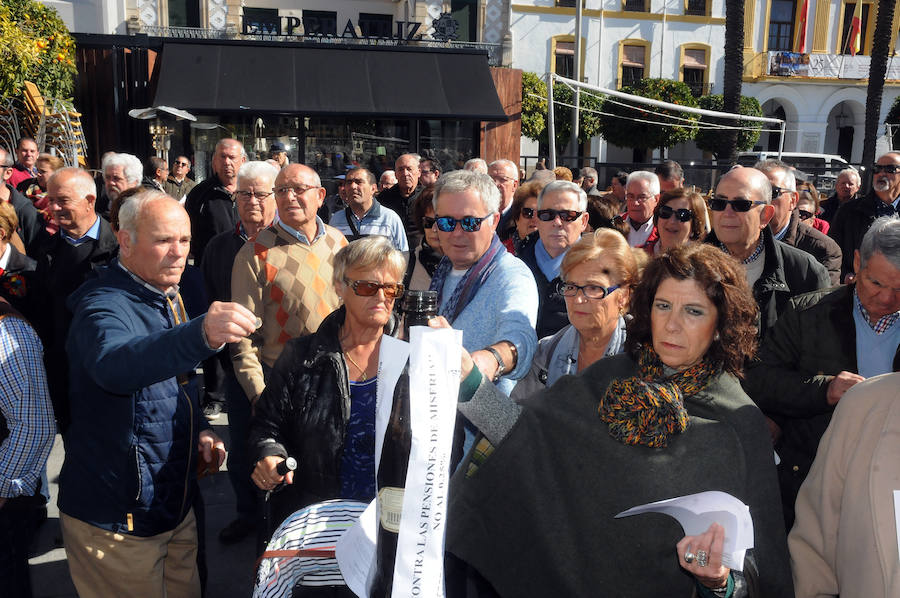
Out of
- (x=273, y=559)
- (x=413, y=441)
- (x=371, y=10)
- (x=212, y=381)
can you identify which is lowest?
(x=212, y=381)

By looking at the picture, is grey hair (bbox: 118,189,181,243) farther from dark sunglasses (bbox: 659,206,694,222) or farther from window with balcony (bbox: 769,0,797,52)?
window with balcony (bbox: 769,0,797,52)

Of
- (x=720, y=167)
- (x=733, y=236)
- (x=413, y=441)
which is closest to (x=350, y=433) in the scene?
(x=413, y=441)

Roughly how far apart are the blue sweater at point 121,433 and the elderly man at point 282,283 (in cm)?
98

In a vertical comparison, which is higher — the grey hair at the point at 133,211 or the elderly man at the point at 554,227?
the grey hair at the point at 133,211

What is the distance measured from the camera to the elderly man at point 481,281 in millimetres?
2789

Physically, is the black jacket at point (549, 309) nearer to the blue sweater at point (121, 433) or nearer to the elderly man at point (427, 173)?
the blue sweater at point (121, 433)

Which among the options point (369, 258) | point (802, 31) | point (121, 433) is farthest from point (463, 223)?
point (802, 31)

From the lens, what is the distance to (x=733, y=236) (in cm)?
383

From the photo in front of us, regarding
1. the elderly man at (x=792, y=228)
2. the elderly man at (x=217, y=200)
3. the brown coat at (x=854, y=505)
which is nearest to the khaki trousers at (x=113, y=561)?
the brown coat at (x=854, y=505)

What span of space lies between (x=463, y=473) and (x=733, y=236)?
2128 millimetres

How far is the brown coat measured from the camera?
1.89 m

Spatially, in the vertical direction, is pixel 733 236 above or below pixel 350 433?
above

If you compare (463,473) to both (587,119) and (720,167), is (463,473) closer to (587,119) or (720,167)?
(720,167)

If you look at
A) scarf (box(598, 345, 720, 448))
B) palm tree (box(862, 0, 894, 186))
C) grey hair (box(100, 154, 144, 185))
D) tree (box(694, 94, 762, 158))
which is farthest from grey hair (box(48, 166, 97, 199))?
tree (box(694, 94, 762, 158))
